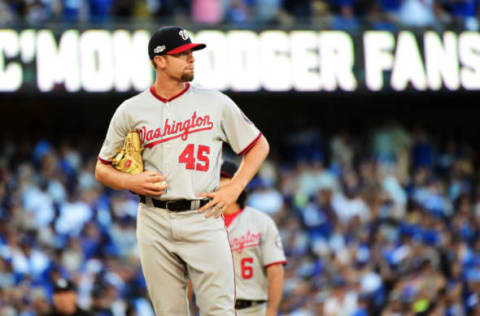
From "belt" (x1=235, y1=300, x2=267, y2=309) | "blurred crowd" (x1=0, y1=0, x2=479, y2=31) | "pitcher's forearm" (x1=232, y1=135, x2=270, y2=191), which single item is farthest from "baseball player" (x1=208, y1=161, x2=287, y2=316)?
"blurred crowd" (x1=0, y1=0, x2=479, y2=31)

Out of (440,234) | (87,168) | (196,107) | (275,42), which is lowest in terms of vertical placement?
(440,234)

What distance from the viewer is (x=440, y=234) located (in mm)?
13531

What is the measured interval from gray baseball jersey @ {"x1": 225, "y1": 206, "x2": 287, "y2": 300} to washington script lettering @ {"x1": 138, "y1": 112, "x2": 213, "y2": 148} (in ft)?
5.32

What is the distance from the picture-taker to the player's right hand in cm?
443

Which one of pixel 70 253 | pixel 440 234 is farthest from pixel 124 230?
pixel 440 234

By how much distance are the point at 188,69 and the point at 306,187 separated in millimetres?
9768

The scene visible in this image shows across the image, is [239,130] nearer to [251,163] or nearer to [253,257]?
[251,163]

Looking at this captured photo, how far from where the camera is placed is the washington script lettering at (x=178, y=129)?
4.54m

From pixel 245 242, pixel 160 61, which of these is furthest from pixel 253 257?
pixel 160 61

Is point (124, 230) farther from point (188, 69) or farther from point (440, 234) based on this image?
point (188, 69)

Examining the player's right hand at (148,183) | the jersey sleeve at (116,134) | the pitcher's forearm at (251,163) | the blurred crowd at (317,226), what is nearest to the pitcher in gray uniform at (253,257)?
the pitcher's forearm at (251,163)

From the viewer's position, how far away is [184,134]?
4.54 m

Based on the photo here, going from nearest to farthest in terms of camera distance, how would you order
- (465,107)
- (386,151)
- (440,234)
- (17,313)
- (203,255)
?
1. (203,255)
2. (17,313)
3. (440,234)
4. (386,151)
5. (465,107)

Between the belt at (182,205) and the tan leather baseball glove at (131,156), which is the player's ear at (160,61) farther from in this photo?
the belt at (182,205)
